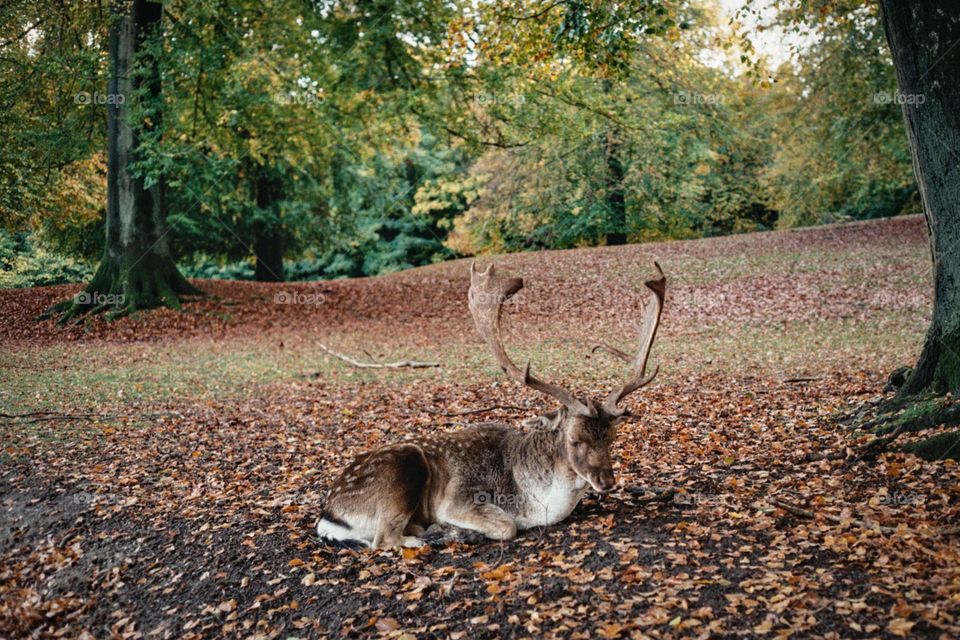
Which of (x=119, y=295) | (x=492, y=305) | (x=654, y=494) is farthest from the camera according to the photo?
(x=119, y=295)

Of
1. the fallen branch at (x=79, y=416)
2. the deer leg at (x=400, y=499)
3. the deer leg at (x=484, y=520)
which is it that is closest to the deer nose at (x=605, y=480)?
the deer leg at (x=484, y=520)

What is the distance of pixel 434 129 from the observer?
66.9 ft

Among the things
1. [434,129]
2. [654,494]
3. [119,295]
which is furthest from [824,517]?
[119,295]

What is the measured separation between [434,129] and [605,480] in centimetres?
1620

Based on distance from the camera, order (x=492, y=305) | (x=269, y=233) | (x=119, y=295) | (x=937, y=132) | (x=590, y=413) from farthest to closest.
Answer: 1. (x=269, y=233)
2. (x=119, y=295)
3. (x=937, y=132)
4. (x=492, y=305)
5. (x=590, y=413)

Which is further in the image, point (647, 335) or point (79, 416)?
point (79, 416)

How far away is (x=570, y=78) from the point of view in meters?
20.1

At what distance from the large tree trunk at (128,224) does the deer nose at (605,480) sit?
18347mm

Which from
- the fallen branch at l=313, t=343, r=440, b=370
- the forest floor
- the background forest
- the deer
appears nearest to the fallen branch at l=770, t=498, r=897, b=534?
the forest floor

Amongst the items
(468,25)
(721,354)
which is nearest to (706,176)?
(721,354)

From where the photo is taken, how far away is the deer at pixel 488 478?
578 centimetres

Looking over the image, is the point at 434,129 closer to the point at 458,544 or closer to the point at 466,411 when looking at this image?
the point at 466,411

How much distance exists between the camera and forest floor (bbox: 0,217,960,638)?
4.77m

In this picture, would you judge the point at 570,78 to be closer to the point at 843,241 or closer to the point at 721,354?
the point at 721,354
